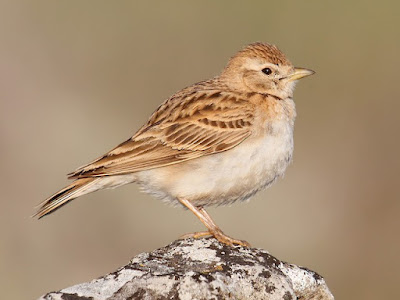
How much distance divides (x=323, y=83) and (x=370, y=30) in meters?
1.99

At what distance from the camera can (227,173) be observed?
9719 millimetres

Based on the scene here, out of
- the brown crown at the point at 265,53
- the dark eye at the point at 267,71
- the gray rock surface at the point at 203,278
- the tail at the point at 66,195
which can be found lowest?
the gray rock surface at the point at 203,278

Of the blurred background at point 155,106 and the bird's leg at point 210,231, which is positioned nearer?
the bird's leg at point 210,231

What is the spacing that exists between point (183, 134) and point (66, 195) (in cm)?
122

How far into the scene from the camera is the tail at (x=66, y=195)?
964cm

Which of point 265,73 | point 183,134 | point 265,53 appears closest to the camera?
point 183,134

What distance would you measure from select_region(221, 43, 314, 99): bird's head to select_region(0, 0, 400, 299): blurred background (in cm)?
402

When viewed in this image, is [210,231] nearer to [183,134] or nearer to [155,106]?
[183,134]

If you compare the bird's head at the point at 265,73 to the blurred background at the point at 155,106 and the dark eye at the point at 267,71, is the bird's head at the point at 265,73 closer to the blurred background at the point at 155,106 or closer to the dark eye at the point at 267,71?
the dark eye at the point at 267,71

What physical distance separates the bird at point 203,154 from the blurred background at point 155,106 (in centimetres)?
404

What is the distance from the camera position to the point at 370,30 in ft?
68.8

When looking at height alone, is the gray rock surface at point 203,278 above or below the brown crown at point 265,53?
below

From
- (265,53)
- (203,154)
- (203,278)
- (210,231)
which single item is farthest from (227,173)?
(203,278)

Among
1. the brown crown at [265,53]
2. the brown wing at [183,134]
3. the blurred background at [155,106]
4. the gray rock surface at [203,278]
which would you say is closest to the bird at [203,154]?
the brown wing at [183,134]
